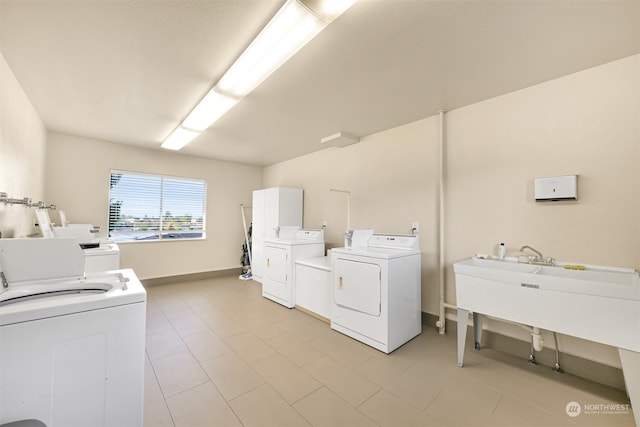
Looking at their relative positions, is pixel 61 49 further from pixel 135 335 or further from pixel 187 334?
pixel 187 334

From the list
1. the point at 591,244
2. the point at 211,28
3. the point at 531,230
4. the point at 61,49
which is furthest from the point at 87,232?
the point at 591,244

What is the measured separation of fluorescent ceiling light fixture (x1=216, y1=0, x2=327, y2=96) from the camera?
1.45 metres

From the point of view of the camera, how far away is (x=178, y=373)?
2.11 meters

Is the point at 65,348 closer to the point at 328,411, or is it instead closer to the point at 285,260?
the point at 328,411

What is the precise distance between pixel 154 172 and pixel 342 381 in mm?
4667

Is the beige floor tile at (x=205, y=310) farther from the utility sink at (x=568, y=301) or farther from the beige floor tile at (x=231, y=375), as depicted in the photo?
the utility sink at (x=568, y=301)

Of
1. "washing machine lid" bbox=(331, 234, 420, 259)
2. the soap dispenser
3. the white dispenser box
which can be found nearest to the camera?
the white dispenser box

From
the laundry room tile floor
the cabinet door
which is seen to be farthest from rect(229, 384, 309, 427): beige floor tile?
the cabinet door

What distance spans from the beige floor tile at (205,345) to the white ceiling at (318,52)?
8.31 ft

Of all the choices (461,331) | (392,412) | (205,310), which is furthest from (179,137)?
(461,331)

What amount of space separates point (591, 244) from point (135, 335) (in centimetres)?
330

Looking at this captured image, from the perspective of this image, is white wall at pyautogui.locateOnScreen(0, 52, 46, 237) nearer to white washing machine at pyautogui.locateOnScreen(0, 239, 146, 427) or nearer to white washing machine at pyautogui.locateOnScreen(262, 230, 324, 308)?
Answer: white washing machine at pyautogui.locateOnScreen(0, 239, 146, 427)

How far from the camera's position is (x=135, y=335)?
129cm

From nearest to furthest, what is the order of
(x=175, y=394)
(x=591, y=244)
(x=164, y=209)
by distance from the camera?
→ (x=175, y=394) → (x=591, y=244) → (x=164, y=209)
